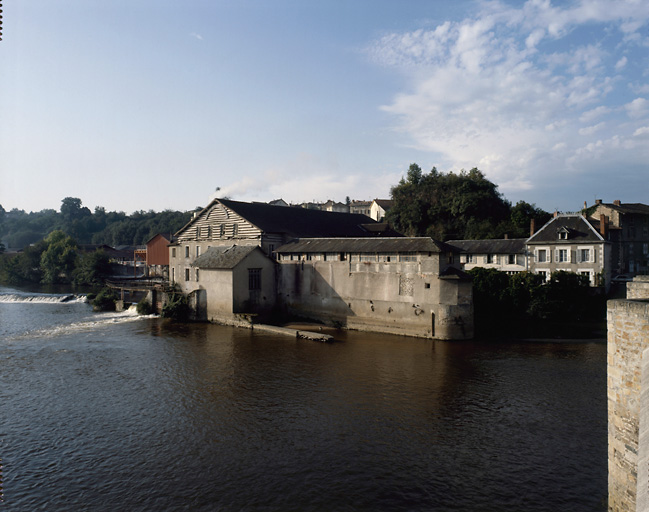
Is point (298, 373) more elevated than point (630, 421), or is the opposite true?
point (630, 421)

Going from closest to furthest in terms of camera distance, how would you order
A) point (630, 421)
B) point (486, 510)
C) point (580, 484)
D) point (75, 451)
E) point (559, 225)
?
point (630, 421), point (486, 510), point (580, 484), point (75, 451), point (559, 225)

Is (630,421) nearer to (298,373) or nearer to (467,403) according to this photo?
(467,403)

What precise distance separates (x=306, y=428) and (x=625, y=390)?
9.04 meters

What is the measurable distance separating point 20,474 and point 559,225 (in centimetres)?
3822

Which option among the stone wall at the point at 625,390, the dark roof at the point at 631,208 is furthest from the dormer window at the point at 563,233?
the stone wall at the point at 625,390

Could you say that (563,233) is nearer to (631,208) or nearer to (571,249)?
(571,249)

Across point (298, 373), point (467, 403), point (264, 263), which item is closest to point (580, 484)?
point (467, 403)

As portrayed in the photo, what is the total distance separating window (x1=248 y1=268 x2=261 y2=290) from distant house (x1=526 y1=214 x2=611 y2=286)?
2256cm

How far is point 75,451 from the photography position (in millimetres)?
12734

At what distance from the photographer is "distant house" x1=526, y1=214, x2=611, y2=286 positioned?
1342 inches

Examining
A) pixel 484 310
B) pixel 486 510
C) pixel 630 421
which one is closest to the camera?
pixel 630 421

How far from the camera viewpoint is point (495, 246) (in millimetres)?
38812

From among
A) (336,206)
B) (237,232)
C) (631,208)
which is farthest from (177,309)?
(336,206)

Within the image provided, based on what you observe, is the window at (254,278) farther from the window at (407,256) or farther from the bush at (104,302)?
the bush at (104,302)
